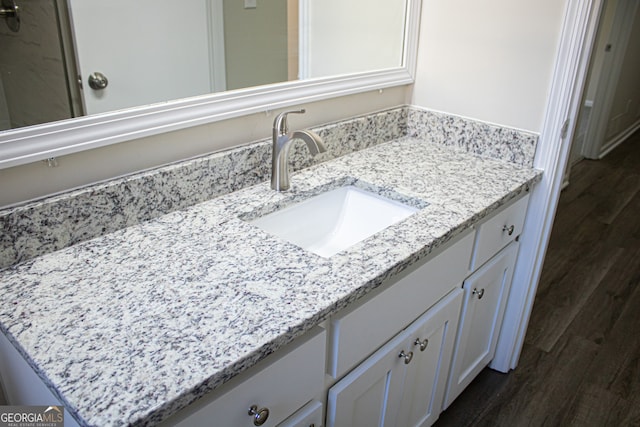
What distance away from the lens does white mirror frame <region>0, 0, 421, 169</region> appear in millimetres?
1035

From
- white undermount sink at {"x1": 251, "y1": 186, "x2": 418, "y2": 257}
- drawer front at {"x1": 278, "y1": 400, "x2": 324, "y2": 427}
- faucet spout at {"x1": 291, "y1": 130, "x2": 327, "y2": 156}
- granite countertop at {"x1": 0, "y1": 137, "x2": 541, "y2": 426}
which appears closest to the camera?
granite countertop at {"x1": 0, "y1": 137, "x2": 541, "y2": 426}

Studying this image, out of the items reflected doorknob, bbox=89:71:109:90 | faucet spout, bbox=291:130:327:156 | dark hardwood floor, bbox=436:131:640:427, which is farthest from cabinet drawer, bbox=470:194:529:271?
reflected doorknob, bbox=89:71:109:90

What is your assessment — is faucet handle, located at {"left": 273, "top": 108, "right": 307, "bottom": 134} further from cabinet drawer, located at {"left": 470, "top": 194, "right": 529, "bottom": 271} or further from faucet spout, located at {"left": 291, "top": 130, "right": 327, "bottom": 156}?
cabinet drawer, located at {"left": 470, "top": 194, "right": 529, "bottom": 271}

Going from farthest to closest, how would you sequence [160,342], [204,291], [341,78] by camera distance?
1. [341,78]
2. [204,291]
3. [160,342]

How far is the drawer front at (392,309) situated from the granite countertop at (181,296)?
7 cm

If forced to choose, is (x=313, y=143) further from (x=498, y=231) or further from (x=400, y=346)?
(x=498, y=231)

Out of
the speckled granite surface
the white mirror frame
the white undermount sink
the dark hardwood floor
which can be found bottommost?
the dark hardwood floor

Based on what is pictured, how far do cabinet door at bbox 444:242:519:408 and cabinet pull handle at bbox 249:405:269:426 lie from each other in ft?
2.66

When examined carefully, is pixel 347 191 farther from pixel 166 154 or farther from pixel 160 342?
pixel 160 342

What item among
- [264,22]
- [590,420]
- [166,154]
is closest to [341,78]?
[264,22]

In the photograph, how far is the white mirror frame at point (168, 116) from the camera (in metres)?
1.04

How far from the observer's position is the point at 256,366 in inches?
35.6

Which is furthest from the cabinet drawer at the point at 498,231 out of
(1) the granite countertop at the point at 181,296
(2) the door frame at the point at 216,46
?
(2) the door frame at the point at 216,46

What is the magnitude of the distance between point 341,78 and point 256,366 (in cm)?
105
